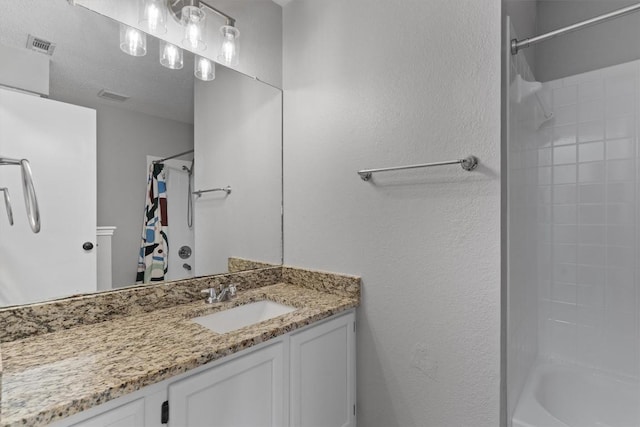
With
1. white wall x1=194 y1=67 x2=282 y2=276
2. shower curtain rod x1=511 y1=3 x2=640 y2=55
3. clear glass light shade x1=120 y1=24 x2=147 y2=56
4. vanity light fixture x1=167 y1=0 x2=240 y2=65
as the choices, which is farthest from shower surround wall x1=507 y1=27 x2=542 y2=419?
clear glass light shade x1=120 y1=24 x2=147 y2=56

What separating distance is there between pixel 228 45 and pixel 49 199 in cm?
111

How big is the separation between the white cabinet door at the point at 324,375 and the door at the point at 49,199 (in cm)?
88

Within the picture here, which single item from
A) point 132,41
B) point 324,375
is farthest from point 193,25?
point 324,375

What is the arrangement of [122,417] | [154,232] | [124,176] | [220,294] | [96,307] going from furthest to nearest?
1. [220,294]
2. [154,232]
3. [124,176]
4. [96,307]
5. [122,417]

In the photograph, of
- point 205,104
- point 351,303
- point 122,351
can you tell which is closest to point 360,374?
point 351,303

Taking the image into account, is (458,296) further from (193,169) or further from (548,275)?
(193,169)

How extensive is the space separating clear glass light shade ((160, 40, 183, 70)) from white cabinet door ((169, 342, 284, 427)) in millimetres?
1336

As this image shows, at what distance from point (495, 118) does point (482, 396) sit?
1072 millimetres

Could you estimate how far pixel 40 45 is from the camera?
1183 millimetres

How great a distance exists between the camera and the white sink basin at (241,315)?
56.8 inches

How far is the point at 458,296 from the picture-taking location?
1320 mm

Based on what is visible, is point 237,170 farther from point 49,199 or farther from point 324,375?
point 324,375

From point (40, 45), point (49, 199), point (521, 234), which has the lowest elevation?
point (521, 234)

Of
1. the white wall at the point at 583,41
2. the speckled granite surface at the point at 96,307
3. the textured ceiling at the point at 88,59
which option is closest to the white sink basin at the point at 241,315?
the speckled granite surface at the point at 96,307
